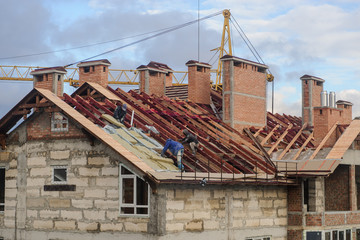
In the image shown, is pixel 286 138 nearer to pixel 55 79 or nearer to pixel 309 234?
pixel 309 234

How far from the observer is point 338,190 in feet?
98.9

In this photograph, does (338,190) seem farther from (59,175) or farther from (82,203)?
(59,175)

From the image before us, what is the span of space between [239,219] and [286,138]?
9352 millimetres

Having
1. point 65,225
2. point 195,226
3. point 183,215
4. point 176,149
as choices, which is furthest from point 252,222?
point 65,225

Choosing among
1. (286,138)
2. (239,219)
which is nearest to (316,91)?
(286,138)

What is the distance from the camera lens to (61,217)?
24203mm

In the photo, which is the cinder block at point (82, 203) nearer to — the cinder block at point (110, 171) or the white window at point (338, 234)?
the cinder block at point (110, 171)

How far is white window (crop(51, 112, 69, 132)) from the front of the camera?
24.8 metres

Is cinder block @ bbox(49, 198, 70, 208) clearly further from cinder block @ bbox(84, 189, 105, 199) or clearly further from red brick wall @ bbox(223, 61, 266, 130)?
red brick wall @ bbox(223, 61, 266, 130)

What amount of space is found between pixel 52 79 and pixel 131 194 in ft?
30.9

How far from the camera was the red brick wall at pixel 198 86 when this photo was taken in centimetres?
3634

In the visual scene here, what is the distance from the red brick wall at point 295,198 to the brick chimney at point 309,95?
40.3ft

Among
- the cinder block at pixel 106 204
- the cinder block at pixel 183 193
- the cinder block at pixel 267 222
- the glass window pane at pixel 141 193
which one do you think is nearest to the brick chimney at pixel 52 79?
the cinder block at pixel 106 204

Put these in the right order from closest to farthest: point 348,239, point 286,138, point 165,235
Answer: point 165,235
point 348,239
point 286,138
